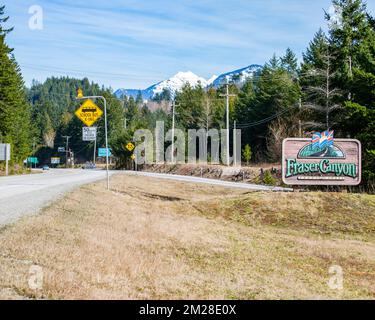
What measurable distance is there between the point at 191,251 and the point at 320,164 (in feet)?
41.5

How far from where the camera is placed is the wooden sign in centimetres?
2139

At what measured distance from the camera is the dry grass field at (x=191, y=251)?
7.08 m

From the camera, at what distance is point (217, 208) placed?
835 inches

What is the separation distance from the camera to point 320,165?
2141 cm

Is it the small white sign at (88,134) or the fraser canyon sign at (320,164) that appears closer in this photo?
the small white sign at (88,134)

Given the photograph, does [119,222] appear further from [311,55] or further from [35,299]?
[311,55]

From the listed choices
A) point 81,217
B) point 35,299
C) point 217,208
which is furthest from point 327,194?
point 35,299

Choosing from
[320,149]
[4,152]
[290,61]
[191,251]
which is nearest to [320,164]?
[320,149]

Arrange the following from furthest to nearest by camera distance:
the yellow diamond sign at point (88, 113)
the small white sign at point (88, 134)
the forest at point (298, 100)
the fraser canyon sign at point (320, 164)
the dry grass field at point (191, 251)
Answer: the forest at point (298, 100) → the fraser canyon sign at point (320, 164) → the small white sign at point (88, 134) → the yellow diamond sign at point (88, 113) → the dry grass field at point (191, 251)

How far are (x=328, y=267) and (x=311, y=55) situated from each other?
74.4 meters

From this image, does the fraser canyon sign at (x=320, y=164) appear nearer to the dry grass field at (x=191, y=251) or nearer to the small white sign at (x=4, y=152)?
the dry grass field at (x=191, y=251)

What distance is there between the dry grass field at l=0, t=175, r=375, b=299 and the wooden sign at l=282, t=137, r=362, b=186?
1579mm

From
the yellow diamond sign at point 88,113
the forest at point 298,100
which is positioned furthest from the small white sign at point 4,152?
the yellow diamond sign at point 88,113

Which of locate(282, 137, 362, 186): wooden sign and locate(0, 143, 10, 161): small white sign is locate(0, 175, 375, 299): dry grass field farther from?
locate(0, 143, 10, 161): small white sign
